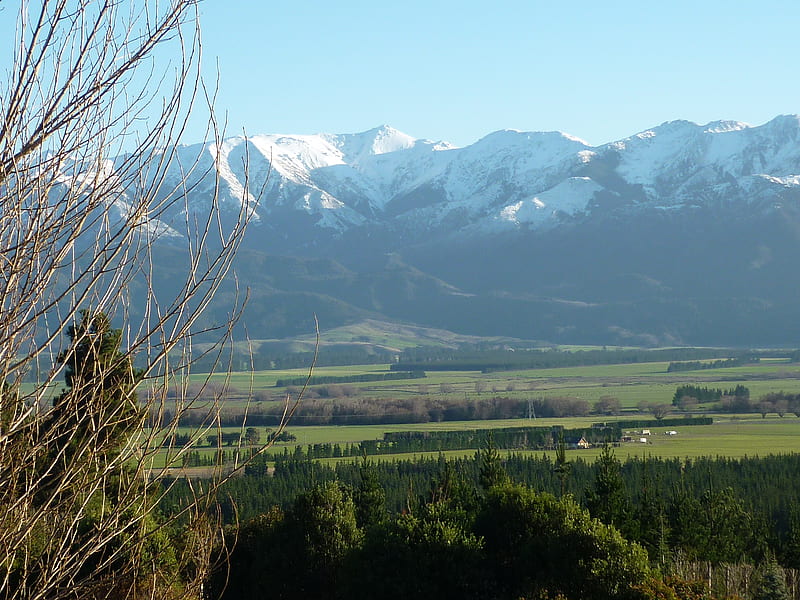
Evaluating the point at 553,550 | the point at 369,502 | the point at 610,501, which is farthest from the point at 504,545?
the point at 369,502

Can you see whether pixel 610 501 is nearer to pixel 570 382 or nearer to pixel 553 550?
pixel 553 550

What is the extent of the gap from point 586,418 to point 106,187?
95.6 m

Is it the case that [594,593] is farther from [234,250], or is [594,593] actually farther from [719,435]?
[719,435]

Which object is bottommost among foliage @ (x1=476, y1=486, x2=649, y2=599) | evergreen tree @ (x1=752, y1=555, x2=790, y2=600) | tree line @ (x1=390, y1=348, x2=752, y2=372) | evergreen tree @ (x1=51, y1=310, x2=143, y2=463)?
tree line @ (x1=390, y1=348, x2=752, y2=372)

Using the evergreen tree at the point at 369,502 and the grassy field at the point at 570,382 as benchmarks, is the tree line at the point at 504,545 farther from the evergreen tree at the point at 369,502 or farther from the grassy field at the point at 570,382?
the grassy field at the point at 570,382

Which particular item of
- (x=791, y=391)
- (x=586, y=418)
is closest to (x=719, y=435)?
(x=586, y=418)

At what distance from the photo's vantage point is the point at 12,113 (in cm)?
405

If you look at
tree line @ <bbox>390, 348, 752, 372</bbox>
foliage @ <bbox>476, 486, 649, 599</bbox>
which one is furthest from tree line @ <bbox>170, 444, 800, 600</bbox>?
tree line @ <bbox>390, 348, 752, 372</bbox>

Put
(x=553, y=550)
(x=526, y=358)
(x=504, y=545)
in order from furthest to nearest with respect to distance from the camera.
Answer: (x=526, y=358) → (x=504, y=545) → (x=553, y=550)

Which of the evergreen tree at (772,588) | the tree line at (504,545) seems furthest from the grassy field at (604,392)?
the evergreen tree at (772,588)

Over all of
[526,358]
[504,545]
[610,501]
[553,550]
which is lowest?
[526,358]

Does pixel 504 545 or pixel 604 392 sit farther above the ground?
pixel 504 545

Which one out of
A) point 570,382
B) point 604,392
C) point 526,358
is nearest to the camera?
point 604,392

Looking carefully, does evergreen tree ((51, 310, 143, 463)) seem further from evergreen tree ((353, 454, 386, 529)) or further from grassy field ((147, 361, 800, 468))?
grassy field ((147, 361, 800, 468))
